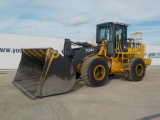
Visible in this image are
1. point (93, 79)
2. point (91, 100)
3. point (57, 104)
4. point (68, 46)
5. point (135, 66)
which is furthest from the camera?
point (135, 66)

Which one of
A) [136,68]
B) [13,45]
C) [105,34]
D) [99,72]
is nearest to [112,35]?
[105,34]

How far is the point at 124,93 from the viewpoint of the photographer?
9.02 meters

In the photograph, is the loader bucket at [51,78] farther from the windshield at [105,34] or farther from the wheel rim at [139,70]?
the wheel rim at [139,70]

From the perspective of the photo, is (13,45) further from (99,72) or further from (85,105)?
(85,105)

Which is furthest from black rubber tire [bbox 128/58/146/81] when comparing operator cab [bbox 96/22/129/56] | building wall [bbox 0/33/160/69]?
building wall [bbox 0/33/160/69]

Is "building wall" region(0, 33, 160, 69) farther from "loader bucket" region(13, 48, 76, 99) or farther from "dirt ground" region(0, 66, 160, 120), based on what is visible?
"dirt ground" region(0, 66, 160, 120)

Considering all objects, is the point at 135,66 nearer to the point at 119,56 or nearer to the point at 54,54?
the point at 119,56

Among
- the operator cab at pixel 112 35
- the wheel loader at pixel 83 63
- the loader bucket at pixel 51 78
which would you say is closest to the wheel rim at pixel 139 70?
the wheel loader at pixel 83 63

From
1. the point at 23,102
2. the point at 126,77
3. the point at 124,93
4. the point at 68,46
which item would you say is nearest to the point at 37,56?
the point at 68,46

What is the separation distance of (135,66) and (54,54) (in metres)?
4.93

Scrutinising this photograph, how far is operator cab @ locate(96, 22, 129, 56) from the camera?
11602mm

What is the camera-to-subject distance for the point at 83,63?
33.0ft

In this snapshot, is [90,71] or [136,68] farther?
[136,68]

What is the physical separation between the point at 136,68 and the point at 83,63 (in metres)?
3.13
